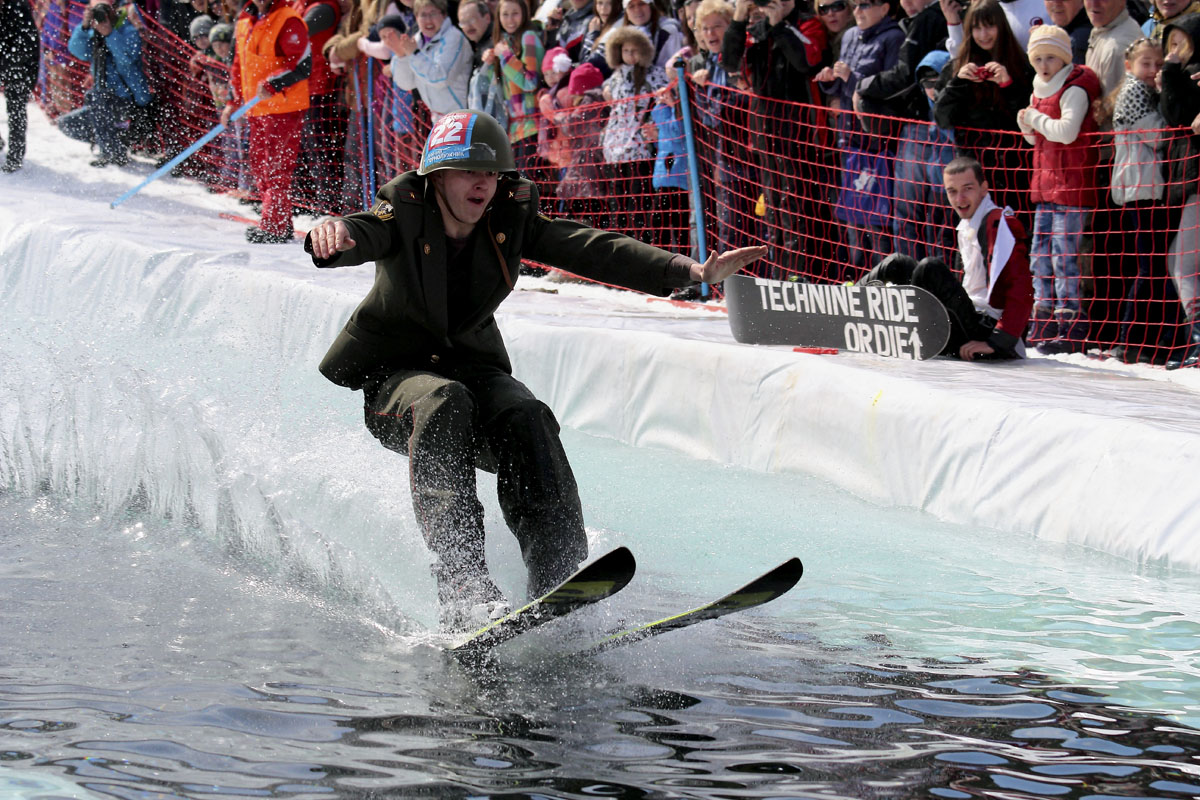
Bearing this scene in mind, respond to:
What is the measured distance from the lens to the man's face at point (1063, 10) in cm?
743

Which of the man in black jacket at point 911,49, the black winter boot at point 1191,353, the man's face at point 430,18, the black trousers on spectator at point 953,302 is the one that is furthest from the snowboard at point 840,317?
the man's face at point 430,18

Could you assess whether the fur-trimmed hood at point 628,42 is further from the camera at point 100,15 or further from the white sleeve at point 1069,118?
the camera at point 100,15

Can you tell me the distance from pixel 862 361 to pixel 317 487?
118 inches

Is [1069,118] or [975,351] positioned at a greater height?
[1069,118]

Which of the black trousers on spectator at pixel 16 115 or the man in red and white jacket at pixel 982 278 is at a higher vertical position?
the black trousers on spectator at pixel 16 115

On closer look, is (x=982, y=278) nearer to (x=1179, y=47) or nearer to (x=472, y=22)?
(x=1179, y=47)

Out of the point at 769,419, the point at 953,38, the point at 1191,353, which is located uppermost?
the point at 953,38

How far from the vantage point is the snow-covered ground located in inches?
221

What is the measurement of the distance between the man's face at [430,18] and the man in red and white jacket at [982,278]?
16.1ft

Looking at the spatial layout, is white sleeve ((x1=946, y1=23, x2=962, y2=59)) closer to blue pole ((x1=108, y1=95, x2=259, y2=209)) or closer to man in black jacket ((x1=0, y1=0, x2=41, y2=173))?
blue pole ((x1=108, y1=95, x2=259, y2=209))

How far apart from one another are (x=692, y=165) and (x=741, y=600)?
5799mm

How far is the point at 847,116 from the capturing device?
27.9 feet

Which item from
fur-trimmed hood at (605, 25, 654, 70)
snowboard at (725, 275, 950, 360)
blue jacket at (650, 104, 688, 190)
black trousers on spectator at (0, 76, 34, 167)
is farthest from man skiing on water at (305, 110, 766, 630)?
black trousers on spectator at (0, 76, 34, 167)

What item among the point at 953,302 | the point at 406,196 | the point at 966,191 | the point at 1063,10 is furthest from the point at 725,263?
the point at 1063,10
